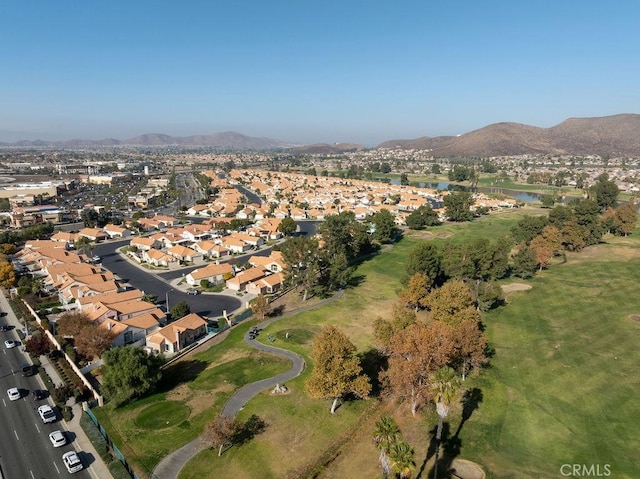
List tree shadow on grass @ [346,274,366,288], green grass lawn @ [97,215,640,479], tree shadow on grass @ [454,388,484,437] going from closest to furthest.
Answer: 1. green grass lawn @ [97,215,640,479]
2. tree shadow on grass @ [454,388,484,437]
3. tree shadow on grass @ [346,274,366,288]

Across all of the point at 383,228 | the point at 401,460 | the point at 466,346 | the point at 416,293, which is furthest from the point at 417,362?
the point at 383,228

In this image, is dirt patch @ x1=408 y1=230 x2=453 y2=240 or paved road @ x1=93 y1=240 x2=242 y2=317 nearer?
paved road @ x1=93 y1=240 x2=242 y2=317

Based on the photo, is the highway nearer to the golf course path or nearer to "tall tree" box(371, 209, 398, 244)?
the golf course path

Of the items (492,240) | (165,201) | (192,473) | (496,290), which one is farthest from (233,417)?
(165,201)

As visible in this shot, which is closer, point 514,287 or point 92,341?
point 92,341

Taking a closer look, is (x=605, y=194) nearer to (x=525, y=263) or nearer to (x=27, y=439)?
(x=525, y=263)

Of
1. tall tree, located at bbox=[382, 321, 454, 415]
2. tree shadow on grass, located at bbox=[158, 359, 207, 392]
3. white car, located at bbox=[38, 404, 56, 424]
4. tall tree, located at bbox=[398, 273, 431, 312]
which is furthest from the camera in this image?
tall tree, located at bbox=[398, 273, 431, 312]

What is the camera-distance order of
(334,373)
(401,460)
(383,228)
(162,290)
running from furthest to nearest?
1. (383,228)
2. (162,290)
3. (334,373)
4. (401,460)

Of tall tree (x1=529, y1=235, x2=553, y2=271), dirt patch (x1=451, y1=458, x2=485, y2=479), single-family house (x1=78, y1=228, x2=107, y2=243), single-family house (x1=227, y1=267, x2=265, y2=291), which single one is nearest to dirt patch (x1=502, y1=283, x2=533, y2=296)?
tall tree (x1=529, y1=235, x2=553, y2=271)
